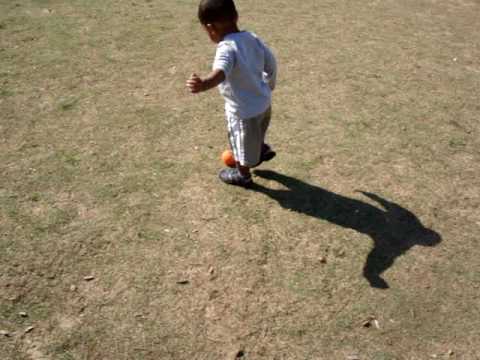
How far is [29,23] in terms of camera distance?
255 inches

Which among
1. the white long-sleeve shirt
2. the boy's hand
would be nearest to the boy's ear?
the white long-sleeve shirt

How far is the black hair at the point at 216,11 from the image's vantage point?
3.22 metres

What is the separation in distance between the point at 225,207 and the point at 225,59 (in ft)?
3.68

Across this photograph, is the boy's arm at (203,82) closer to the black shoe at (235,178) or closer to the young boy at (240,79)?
the young boy at (240,79)

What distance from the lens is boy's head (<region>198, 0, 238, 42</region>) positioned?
127 inches

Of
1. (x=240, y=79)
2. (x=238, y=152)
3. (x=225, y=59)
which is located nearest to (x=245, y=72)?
(x=240, y=79)

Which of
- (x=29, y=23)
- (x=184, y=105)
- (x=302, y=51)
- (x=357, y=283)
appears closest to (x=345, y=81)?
(x=302, y=51)

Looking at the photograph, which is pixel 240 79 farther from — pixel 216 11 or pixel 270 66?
pixel 216 11

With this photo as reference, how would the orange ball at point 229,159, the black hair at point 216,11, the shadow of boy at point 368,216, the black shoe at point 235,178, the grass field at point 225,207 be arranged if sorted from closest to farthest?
the grass field at point 225,207 → the black hair at point 216,11 → the shadow of boy at point 368,216 → the black shoe at point 235,178 → the orange ball at point 229,159

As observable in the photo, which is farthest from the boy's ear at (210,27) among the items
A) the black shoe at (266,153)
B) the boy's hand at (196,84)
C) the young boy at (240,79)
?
the black shoe at (266,153)

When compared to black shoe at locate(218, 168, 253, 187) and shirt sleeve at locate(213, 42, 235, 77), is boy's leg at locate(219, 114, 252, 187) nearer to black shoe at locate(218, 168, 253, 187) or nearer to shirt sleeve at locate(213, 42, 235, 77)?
black shoe at locate(218, 168, 253, 187)

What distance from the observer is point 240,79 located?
136 inches

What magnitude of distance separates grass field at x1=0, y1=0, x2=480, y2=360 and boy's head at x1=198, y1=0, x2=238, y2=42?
1.23 meters

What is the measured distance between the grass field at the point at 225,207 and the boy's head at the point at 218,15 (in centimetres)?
123
